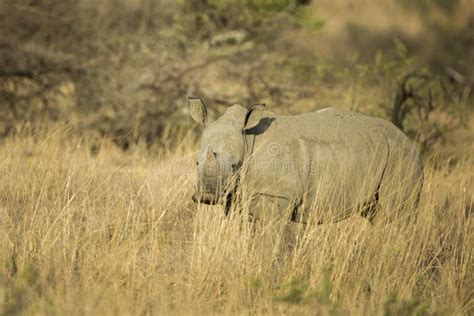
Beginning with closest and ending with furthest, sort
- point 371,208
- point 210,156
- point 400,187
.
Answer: point 210,156 → point 400,187 → point 371,208

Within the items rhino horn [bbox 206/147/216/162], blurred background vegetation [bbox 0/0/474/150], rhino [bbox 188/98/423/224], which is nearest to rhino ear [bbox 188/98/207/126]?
rhino [bbox 188/98/423/224]

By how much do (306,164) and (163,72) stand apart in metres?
5.55

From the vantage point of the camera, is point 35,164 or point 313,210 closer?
point 313,210

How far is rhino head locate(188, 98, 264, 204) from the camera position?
5039 mm

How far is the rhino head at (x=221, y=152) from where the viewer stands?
5.04 metres

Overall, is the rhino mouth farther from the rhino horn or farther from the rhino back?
the rhino back

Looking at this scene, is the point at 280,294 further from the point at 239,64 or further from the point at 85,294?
the point at 239,64

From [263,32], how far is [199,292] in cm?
755

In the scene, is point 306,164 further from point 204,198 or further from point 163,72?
point 163,72

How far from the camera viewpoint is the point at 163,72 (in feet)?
34.8

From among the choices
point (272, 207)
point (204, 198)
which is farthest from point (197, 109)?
point (272, 207)

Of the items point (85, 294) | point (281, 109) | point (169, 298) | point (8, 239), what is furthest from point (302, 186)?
point (281, 109)

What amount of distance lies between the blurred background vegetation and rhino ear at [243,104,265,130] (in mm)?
4731

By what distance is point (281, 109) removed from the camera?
10547 mm
